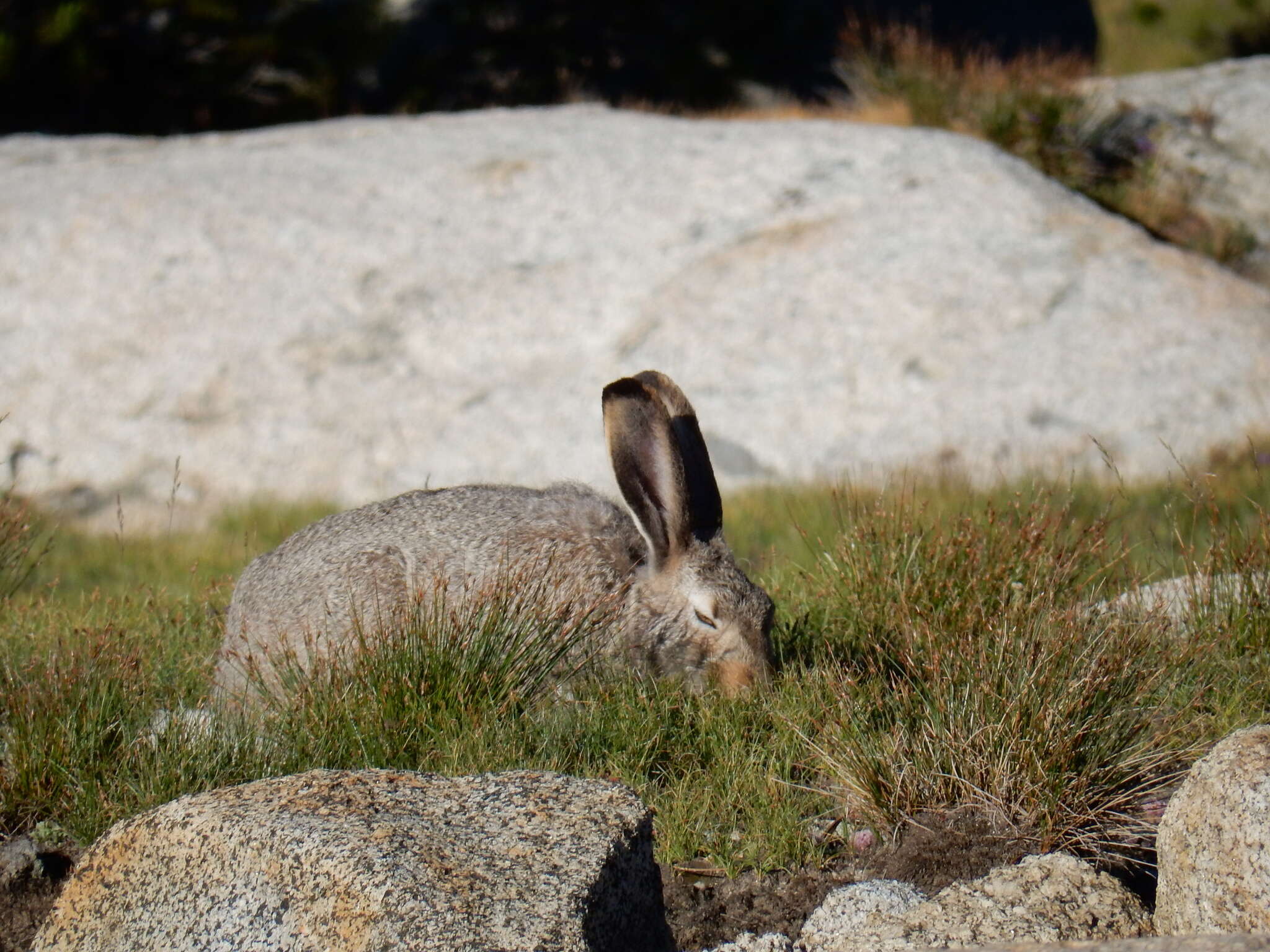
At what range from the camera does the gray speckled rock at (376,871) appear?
2.84m

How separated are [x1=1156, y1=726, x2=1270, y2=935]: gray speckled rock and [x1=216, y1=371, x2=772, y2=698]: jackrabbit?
5.02ft

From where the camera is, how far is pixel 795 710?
428 cm

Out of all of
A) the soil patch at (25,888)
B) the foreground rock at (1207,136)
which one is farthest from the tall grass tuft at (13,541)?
the foreground rock at (1207,136)

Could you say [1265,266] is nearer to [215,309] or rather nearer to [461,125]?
[461,125]

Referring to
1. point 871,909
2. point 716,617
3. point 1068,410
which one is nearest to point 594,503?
point 716,617

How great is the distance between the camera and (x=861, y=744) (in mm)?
3965

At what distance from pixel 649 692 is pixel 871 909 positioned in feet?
3.98

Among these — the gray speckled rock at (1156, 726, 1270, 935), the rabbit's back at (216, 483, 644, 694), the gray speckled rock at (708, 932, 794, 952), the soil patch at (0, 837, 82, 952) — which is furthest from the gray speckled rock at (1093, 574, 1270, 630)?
the soil patch at (0, 837, 82, 952)

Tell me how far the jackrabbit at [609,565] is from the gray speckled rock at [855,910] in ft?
3.37

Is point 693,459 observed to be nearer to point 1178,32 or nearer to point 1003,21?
point 1003,21

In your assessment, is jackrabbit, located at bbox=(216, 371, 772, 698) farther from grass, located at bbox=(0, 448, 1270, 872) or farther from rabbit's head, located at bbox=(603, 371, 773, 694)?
grass, located at bbox=(0, 448, 1270, 872)

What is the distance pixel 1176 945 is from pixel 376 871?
5.06 feet

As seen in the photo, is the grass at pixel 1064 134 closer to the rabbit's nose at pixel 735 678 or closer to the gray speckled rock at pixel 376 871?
the rabbit's nose at pixel 735 678

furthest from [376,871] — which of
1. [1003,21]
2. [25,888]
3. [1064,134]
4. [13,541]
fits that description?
[1003,21]
